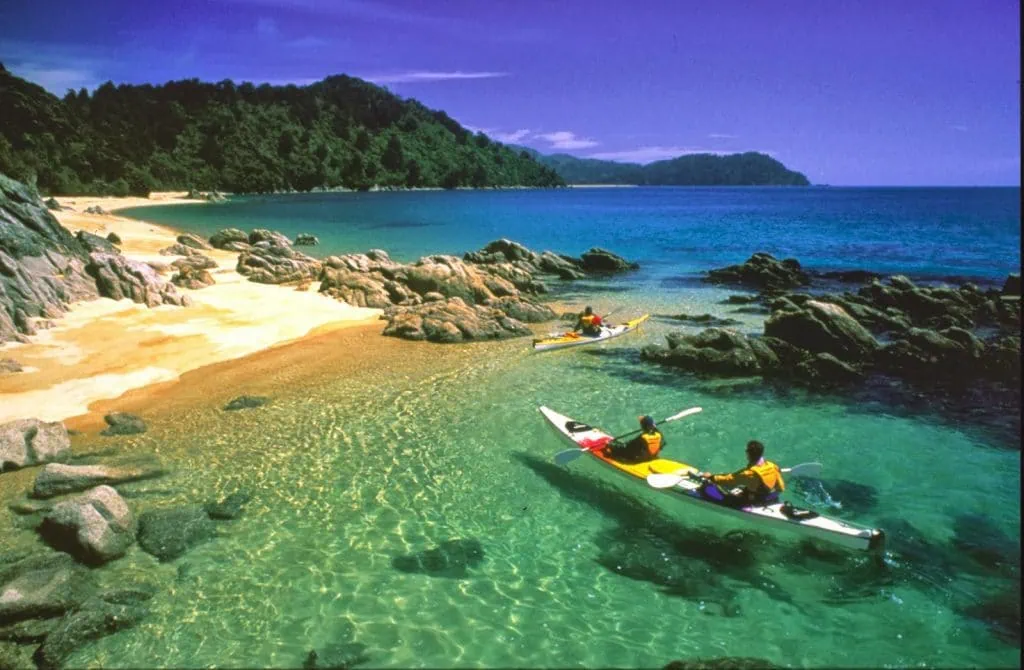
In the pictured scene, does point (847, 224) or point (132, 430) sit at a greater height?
point (847, 224)

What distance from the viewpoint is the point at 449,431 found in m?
16.1

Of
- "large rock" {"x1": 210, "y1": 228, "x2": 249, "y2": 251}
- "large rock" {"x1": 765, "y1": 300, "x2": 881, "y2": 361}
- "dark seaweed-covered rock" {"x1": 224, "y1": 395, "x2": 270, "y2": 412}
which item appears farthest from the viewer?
"large rock" {"x1": 210, "y1": 228, "x2": 249, "y2": 251}

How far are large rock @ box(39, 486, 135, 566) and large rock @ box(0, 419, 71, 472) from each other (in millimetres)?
3222

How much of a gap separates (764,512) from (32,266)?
29.5m

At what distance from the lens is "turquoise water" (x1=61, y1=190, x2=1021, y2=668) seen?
29.5 ft

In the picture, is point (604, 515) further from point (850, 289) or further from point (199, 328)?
point (850, 289)

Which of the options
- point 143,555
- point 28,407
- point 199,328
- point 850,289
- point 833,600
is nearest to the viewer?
point 833,600

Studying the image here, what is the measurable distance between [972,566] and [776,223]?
10578cm

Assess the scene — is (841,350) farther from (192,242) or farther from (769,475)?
→ (192,242)

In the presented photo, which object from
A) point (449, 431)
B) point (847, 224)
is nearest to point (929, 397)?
point (449, 431)

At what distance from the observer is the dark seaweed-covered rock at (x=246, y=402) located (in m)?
17.1

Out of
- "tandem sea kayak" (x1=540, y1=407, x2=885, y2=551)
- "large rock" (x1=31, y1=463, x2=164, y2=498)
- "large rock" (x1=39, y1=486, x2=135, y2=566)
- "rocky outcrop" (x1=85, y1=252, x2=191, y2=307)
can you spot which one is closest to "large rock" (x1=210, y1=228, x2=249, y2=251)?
"rocky outcrop" (x1=85, y1=252, x2=191, y2=307)

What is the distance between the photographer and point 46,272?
25.6 m

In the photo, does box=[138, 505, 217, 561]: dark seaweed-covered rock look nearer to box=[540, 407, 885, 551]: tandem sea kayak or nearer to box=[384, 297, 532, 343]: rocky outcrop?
box=[540, 407, 885, 551]: tandem sea kayak
